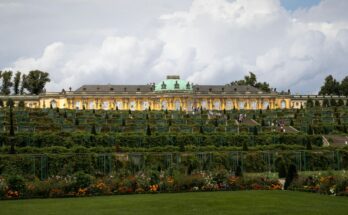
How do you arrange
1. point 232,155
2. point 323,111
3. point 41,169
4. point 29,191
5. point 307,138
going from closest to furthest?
point 29,191
point 41,169
point 232,155
point 307,138
point 323,111

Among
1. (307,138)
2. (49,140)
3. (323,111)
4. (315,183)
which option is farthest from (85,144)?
(323,111)

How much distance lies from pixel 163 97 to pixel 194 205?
9589cm

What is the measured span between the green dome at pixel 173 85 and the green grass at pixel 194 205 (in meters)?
92.8

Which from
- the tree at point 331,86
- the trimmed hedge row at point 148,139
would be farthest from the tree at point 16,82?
the trimmed hedge row at point 148,139

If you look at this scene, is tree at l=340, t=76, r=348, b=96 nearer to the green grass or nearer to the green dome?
the green dome

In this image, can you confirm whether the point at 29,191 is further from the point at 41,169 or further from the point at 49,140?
the point at 49,140

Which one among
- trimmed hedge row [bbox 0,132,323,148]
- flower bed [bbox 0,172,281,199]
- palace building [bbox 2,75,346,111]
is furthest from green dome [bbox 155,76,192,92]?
flower bed [bbox 0,172,281,199]

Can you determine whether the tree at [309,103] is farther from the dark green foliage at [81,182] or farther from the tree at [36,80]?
the dark green foliage at [81,182]

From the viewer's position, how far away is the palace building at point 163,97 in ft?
370

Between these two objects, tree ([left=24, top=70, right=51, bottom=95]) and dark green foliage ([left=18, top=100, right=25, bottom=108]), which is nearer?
dark green foliage ([left=18, top=100, right=25, bottom=108])

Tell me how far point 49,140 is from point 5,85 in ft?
261

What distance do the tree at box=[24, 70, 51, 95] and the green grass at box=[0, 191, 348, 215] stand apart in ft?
320

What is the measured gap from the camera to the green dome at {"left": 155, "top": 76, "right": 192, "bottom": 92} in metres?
114

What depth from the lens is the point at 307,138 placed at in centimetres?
4278
